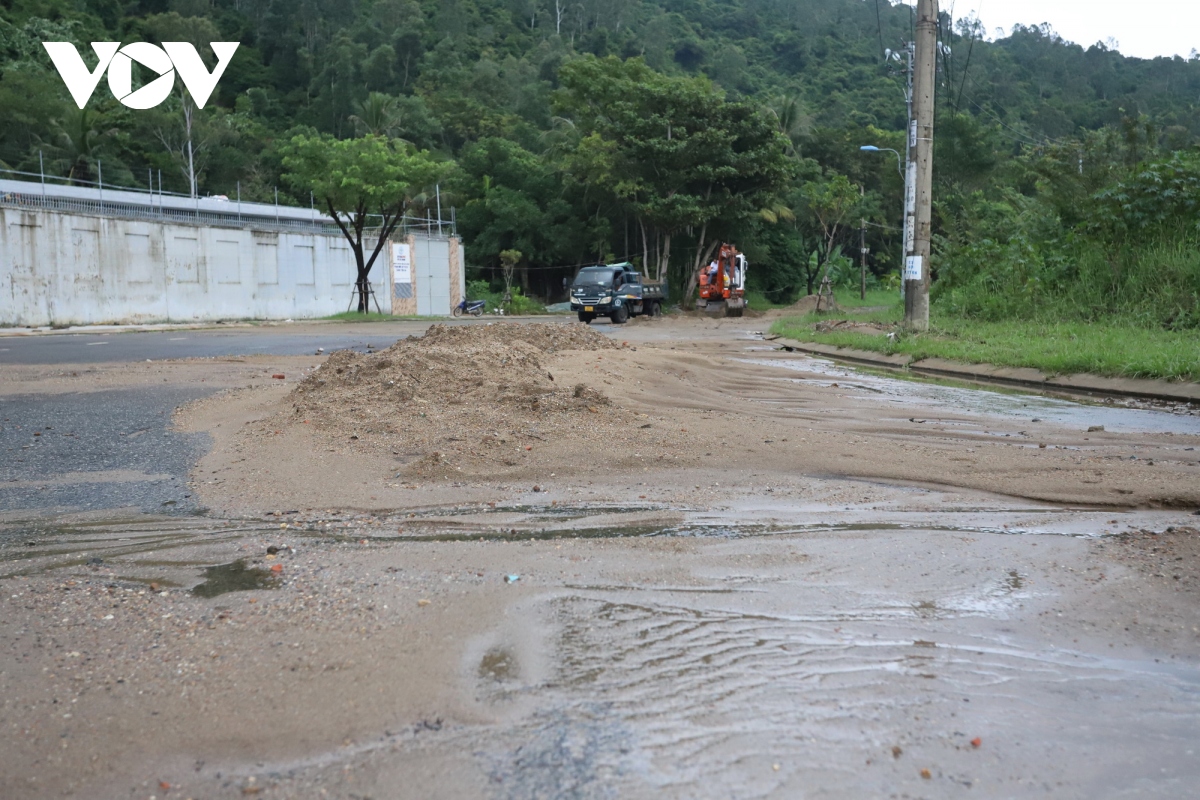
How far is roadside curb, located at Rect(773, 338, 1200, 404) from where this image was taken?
1072 centimetres

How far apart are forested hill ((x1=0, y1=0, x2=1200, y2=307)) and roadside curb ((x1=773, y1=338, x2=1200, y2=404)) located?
10.4 m

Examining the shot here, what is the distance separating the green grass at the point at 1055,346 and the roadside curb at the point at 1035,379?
144 millimetres

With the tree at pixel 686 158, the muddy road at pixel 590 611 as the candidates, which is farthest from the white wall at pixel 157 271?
the muddy road at pixel 590 611

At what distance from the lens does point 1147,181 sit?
18656mm

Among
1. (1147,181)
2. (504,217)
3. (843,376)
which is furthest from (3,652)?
(504,217)

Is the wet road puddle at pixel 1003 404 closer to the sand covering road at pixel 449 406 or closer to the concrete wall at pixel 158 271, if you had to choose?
the sand covering road at pixel 449 406

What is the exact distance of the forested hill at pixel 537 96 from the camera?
5559cm

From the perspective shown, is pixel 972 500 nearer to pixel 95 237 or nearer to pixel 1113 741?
pixel 1113 741

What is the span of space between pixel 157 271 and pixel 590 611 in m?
39.1

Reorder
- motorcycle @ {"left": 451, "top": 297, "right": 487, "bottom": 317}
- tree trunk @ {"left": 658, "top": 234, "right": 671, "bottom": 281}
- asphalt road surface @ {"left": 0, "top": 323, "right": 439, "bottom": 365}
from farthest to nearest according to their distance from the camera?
motorcycle @ {"left": 451, "top": 297, "right": 487, "bottom": 317}, tree trunk @ {"left": 658, "top": 234, "right": 671, "bottom": 281}, asphalt road surface @ {"left": 0, "top": 323, "right": 439, "bottom": 365}

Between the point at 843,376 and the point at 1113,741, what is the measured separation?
10.8 m

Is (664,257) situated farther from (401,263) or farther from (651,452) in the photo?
(651,452)

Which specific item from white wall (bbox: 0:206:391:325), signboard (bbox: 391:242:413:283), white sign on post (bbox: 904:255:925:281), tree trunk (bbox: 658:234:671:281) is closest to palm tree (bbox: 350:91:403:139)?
signboard (bbox: 391:242:413:283)

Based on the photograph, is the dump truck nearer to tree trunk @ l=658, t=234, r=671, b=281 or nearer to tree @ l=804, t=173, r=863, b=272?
tree trunk @ l=658, t=234, r=671, b=281
